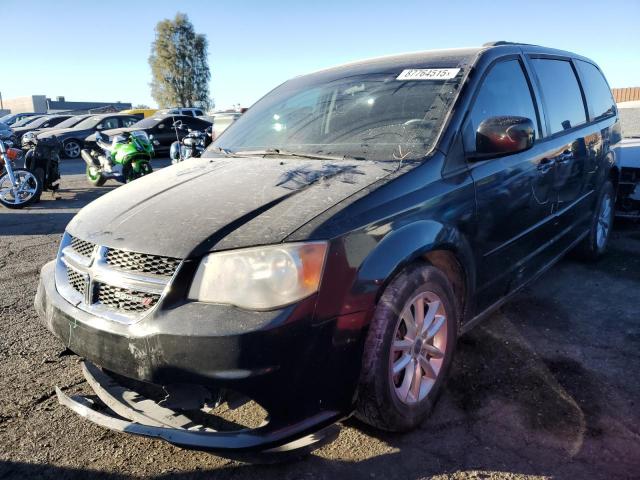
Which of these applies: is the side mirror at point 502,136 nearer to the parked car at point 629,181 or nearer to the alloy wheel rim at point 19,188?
the parked car at point 629,181

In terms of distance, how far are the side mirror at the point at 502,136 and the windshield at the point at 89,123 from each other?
18177mm

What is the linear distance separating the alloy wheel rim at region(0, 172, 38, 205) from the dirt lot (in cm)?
547

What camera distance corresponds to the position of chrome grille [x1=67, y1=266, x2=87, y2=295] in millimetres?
2174

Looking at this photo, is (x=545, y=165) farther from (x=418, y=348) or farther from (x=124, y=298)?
(x=124, y=298)

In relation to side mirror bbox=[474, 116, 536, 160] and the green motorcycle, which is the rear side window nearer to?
side mirror bbox=[474, 116, 536, 160]

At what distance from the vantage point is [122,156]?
9922mm

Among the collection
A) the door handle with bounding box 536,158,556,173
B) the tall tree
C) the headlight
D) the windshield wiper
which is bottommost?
the headlight

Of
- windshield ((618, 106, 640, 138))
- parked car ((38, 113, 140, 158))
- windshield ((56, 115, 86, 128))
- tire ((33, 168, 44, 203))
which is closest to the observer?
windshield ((618, 106, 640, 138))

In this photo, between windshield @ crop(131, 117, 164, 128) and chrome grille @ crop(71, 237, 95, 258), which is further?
windshield @ crop(131, 117, 164, 128)

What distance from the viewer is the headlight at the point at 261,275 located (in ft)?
5.94

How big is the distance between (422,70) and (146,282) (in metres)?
1.98

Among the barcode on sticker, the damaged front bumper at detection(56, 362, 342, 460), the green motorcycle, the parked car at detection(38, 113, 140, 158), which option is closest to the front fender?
the damaged front bumper at detection(56, 362, 342, 460)

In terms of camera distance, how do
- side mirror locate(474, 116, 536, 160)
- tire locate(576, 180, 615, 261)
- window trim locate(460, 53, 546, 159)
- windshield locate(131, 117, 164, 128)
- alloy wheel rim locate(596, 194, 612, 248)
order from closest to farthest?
side mirror locate(474, 116, 536, 160)
window trim locate(460, 53, 546, 159)
tire locate(576, 180, 615, 261)
alloy wheel rim locate(596, 194, 612, 248)
windshield locate(131, 117, 164, 128)

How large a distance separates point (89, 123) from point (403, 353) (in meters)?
18.8
